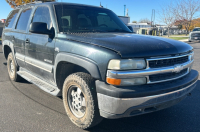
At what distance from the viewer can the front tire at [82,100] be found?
2.50 meters

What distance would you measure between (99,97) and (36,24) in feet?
5.59

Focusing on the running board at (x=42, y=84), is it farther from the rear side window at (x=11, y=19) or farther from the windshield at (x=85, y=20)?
the rear side window at (x=11, y=19)

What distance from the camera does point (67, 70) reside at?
3.13 m

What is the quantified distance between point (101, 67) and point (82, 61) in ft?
1.07

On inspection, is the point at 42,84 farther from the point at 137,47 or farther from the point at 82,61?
the point at 137,47

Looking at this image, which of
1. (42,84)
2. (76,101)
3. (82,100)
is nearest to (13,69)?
A: (42,84)

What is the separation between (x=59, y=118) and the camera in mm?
3182

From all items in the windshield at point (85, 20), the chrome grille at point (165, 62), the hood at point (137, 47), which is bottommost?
the chrome grille at point (165, 62)

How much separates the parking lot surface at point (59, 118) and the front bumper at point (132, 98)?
2.00 ft

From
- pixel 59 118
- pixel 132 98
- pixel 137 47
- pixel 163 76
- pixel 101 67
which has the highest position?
pixel 137 47

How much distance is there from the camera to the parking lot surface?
287 cm

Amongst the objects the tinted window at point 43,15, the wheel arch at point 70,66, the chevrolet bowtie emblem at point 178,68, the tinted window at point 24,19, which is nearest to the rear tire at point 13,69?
the tinted window at point 24,19

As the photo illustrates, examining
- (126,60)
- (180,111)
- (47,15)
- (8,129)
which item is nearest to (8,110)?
(8,129)

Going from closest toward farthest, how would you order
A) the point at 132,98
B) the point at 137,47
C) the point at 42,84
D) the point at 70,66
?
the point at 132,98
the point at 137,47
the point at 70,66
the point at 42,84
